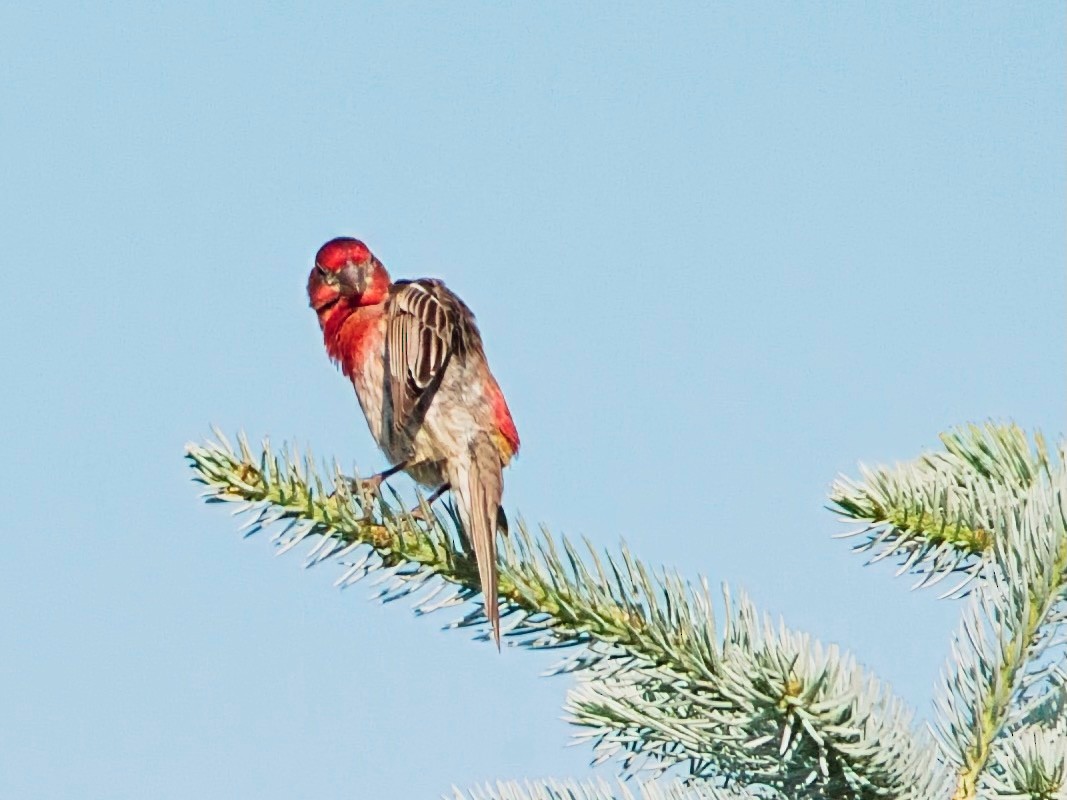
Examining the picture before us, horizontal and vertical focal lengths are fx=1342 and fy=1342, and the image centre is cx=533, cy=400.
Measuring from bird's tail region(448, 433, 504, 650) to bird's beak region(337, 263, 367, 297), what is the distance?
1.34 metres

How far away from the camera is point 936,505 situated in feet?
10.5

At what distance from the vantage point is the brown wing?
586 cm

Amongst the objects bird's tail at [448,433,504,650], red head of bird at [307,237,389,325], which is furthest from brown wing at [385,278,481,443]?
red head of bird at [307,237,389,325]

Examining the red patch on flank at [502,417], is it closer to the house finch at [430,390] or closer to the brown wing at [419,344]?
the house finch at [430,390]

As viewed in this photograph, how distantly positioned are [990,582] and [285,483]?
1722 mm

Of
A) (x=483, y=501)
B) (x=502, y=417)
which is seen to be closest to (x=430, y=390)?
(x=502, y=417)

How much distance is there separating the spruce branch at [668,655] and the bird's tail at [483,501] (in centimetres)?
5

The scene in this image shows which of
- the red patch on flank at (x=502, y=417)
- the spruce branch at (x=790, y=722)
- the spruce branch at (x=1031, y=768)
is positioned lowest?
the spruce branch at (x=1031, y=768)

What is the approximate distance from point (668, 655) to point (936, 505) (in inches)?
37.3

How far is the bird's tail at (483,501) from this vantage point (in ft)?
10.5

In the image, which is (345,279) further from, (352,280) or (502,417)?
(502,417)

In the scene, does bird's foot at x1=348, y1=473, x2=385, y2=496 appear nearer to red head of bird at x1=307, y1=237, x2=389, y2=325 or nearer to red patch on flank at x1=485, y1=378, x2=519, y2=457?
red patch on flank at x1=485, y1=378, x2=519, y2=457

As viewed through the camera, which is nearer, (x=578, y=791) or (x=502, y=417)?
(x=578, y=791)

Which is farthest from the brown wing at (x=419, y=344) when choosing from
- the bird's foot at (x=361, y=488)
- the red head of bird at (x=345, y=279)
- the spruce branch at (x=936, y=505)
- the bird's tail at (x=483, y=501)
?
the spruce branch at (x=936, y=505)
